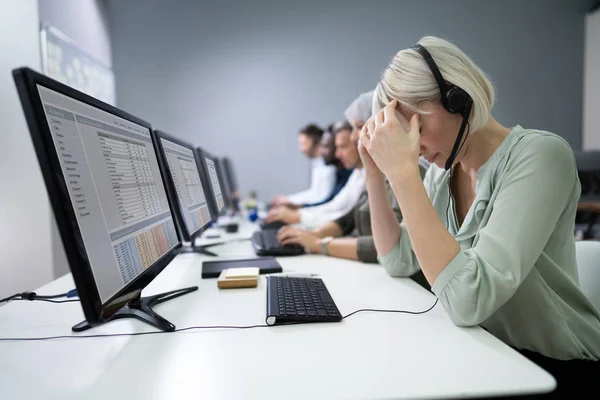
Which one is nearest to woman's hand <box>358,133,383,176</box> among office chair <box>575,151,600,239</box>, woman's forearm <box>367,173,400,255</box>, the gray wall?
woman's forearm <box>367,173,400,255</box>

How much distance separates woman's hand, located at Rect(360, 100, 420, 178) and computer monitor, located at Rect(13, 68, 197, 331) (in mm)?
473

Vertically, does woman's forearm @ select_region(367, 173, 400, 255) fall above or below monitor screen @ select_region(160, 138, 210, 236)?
below

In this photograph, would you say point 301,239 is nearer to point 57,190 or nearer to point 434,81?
point 434,81

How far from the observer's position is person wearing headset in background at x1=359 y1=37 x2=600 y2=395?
70cm

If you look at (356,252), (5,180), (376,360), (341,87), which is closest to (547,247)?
(376,360)

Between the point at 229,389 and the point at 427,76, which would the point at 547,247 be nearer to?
the point at 427,76

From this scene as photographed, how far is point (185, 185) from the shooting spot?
119cm

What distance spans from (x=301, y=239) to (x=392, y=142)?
2.25ft

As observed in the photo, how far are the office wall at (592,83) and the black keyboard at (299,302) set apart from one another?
181 inches

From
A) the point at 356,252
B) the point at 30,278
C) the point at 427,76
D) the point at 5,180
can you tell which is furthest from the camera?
the point at 30,278

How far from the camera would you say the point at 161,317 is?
0.75 metres

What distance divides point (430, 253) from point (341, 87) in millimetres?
3784

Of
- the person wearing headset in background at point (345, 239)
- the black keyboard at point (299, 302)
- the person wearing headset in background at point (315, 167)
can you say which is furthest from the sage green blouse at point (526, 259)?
the person wearing headset in background at point (315, 167)

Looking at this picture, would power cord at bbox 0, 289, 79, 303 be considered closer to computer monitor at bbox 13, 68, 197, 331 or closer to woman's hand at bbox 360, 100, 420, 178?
computer monitor at bbox 13, 68, 197, 331
